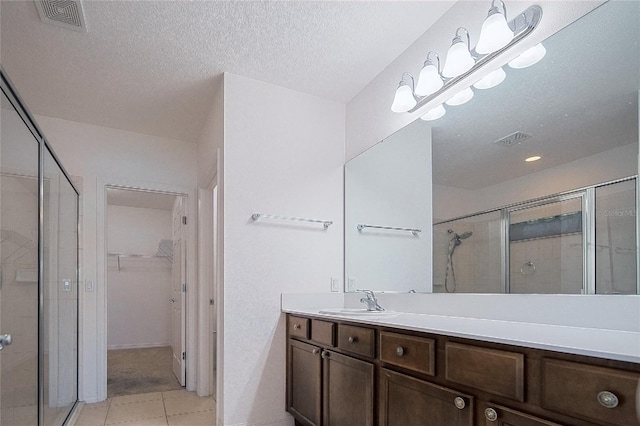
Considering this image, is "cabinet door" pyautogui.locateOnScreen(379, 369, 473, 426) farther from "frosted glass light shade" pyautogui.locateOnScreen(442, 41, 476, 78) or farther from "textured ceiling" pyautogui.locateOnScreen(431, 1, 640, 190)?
"frosted glass light shade" pyautogui.locateOnScreen(442, 41, 476, 78)

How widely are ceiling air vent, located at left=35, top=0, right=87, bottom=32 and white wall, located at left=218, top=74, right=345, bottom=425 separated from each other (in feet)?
2.96

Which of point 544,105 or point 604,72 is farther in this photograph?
point 544,105

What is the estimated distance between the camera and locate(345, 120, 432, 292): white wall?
2.34 m

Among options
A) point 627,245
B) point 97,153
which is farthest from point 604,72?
point 97,153

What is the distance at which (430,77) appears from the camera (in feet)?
6.93

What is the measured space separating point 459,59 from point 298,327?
1.81 meters

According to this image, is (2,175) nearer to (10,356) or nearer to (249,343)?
(10,356)

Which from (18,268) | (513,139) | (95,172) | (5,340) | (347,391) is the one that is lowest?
(347,391)

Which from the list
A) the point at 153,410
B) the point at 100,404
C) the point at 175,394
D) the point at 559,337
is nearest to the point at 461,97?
the point at 559,337

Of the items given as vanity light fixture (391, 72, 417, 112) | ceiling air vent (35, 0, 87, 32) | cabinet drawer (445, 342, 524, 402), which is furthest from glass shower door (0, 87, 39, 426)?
vanity light fixture (391, 72, 417, 112)

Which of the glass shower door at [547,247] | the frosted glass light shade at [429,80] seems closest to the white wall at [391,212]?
the frosted glass light shade at [429,80]

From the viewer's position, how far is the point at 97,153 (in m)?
3.61

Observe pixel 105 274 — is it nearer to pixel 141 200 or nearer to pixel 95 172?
pixel 95 172

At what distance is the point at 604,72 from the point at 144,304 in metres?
6.56
